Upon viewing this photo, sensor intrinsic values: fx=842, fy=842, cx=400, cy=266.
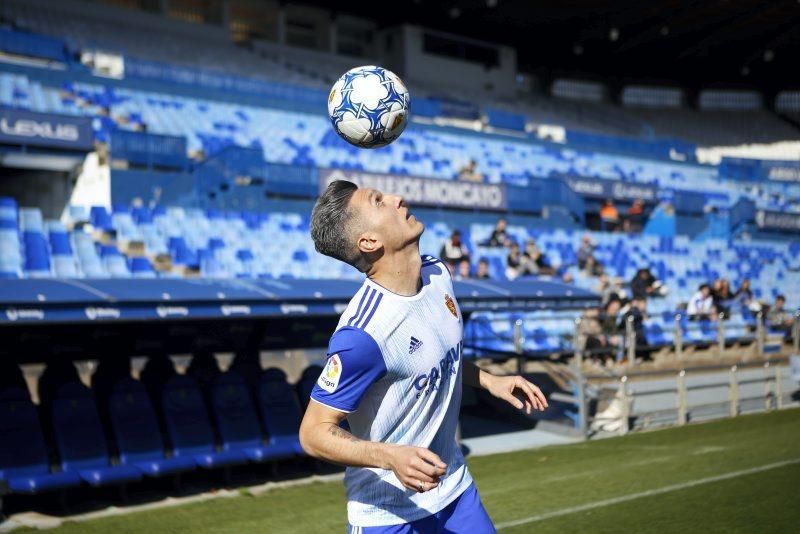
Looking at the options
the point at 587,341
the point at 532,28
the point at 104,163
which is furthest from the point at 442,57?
the point at 587,341

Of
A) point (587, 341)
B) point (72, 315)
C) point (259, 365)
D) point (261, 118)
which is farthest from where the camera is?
point (261, 118)

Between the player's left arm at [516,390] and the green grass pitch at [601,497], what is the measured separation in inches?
140

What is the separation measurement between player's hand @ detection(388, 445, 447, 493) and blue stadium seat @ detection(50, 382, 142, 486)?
5.87 metres

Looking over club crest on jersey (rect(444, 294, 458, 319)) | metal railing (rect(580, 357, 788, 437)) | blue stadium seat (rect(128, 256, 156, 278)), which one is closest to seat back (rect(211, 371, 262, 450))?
blue stadium seat (rect(128, 256, 156, 278))

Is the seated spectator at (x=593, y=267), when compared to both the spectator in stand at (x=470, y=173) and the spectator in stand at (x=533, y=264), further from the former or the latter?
the spectator in stand at (x=470, y=173)

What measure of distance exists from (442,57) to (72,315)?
2950 centimetres

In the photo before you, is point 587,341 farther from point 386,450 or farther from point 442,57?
point 442,57

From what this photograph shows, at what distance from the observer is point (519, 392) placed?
142 inches

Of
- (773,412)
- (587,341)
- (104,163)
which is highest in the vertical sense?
(104,163)

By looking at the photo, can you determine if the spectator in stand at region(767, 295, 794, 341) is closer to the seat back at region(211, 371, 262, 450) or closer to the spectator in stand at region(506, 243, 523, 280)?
the spectator in stand at region(506, 243, 523, 280)

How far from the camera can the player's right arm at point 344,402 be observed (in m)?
2.92

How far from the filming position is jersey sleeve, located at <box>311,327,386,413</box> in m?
3.05

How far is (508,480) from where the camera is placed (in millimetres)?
8820

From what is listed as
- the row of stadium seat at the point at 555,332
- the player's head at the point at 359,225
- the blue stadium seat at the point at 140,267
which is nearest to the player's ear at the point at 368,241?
the player's head at the point at 359,225
